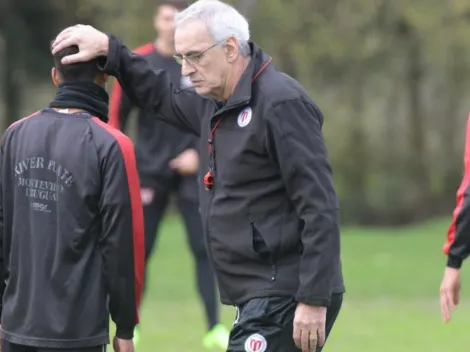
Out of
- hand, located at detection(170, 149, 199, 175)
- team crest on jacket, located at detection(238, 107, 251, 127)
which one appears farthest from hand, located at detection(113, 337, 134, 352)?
hand, located at detection(170, 149, 199, 175)

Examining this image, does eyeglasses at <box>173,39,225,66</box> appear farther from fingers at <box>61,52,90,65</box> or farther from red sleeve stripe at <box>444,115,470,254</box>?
red sleeve stripe at <box>444,115,470,254</box>

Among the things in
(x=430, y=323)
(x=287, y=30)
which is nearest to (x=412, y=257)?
(x=287, y=30)

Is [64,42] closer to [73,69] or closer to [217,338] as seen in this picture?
[73,69]

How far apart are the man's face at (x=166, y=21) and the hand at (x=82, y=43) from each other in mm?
3688

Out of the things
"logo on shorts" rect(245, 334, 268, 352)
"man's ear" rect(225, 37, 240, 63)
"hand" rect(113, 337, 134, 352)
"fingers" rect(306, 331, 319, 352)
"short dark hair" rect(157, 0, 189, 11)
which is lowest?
"hand" rect(113, 337, 134, 352)

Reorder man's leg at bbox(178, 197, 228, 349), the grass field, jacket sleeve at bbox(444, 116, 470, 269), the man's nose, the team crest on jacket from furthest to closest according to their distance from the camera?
the grass field → man's leg at bbox(178, 197, 228, 349) → jacket sleeve at bbox(444, 116, 470, 269) → the man's nose → the team crest on jacket

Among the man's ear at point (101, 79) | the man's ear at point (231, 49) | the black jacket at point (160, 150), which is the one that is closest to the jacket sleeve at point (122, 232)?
the man's ear at point (101, 79)

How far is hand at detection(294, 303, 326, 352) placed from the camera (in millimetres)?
4836

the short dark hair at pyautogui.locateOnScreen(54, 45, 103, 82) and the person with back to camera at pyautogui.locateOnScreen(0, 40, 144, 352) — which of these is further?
the short dark hair at pyautogui.locateOnScreen(54, 45, 103, 82)

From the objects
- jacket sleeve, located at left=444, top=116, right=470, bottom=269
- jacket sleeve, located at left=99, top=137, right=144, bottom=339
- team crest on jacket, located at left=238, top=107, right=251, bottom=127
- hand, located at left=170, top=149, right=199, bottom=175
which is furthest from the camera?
hand, located at left=170, top=149, right=199, bottom=175

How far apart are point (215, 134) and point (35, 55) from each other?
1979cm

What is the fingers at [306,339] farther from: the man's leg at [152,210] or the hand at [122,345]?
the man's leg at [152,210]

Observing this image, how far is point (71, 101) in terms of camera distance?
4891mm

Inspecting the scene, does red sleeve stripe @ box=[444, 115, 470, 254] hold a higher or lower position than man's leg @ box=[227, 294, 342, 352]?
higher
